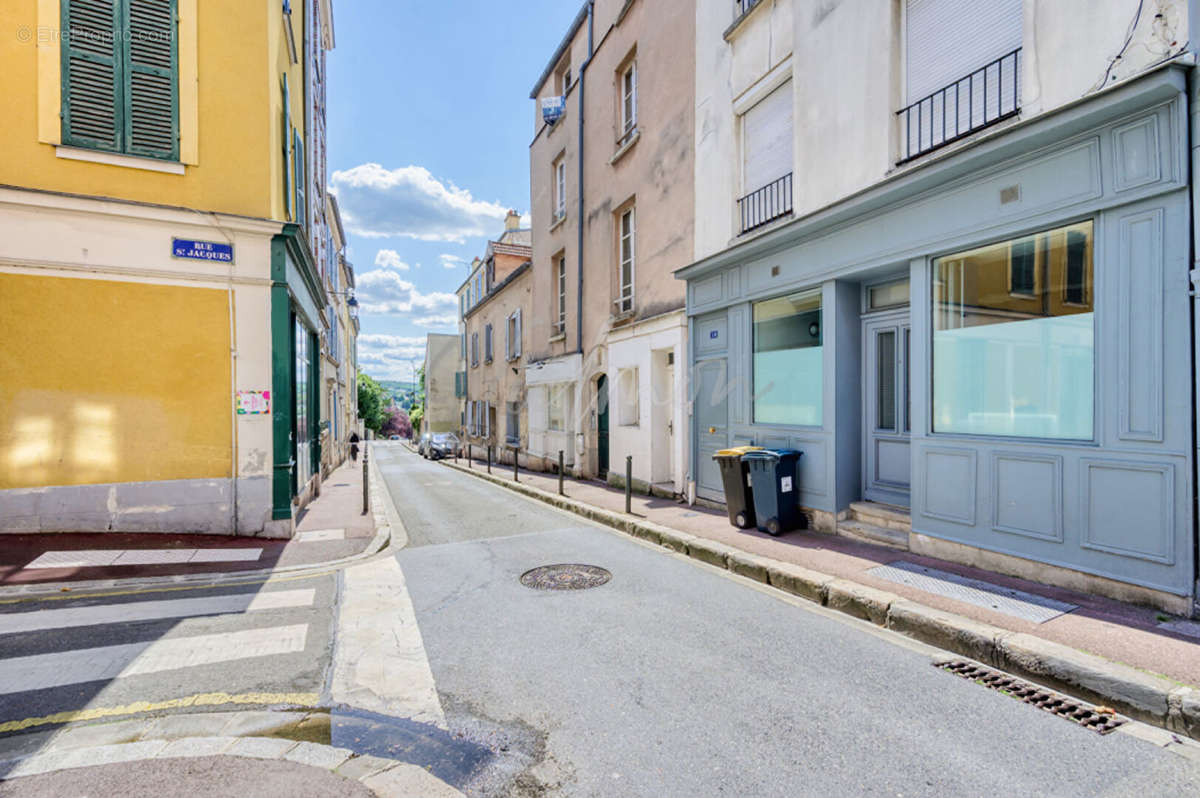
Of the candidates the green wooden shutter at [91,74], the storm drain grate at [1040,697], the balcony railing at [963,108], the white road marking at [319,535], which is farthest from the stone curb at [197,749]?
the green wooden shutter at [91,74]

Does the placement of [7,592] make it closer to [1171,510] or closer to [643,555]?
[643,555]

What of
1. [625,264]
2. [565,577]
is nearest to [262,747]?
[565,577]

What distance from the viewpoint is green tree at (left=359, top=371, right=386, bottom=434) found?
6768 centimetres

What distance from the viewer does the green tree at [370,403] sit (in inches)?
2665

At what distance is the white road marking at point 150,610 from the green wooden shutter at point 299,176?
7.46 m

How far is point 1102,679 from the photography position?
130 inches

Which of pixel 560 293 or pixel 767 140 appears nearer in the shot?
pixel 767 140

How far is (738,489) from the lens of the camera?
25.2 feet

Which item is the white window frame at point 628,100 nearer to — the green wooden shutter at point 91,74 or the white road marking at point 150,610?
the green wooden shutter at point 91,74

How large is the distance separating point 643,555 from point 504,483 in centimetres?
840

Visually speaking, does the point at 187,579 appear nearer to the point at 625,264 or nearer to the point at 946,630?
the point at 946,630

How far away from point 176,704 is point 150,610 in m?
2.04

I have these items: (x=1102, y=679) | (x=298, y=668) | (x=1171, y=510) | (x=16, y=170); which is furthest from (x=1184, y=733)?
(x=16, y=170)

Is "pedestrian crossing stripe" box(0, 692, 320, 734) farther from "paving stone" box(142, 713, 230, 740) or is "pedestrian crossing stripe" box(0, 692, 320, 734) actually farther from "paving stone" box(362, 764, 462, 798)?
"paving stone" box(362, 764, 462, 798)
